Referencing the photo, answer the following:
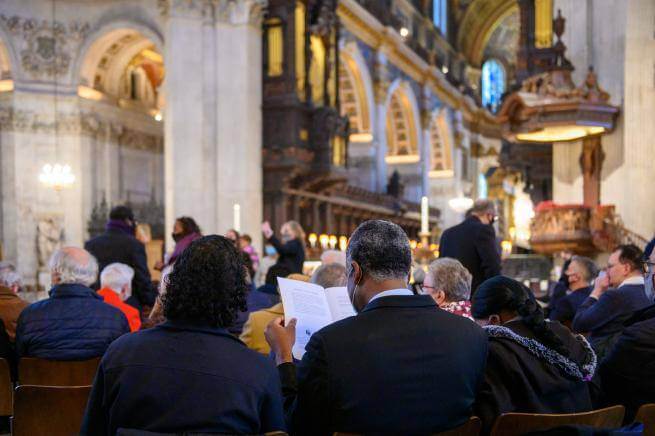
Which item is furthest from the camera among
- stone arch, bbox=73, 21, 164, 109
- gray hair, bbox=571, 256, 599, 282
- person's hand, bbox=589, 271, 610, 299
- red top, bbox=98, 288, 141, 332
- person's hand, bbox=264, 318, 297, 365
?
stone arch, bbox=73, 21, 164, 109

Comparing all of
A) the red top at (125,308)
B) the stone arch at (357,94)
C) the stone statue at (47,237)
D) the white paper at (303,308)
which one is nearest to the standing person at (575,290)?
the red top at (125,308)

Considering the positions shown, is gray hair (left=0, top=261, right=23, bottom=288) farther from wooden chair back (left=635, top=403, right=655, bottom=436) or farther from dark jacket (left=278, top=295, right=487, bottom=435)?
wooden chair back (left=635, top=403, right=655, bottom=436)

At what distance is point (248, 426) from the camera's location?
2.50 m

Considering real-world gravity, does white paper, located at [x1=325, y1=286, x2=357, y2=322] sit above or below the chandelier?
below

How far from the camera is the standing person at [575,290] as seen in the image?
269 inches

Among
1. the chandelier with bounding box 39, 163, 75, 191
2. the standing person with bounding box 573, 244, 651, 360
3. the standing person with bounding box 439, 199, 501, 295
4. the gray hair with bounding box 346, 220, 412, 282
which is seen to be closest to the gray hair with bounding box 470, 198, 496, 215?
the standing person with bounding box 439, 199, 501, 295

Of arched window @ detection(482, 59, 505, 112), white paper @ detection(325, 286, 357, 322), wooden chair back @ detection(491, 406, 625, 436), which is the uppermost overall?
arched window @ detection(482, 59, 505, 112)

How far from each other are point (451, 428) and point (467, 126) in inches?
1503

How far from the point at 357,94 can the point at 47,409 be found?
23.8m

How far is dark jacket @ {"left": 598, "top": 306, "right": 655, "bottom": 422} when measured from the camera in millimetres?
3568

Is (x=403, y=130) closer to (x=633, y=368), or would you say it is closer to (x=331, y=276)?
(x=331, y=276)

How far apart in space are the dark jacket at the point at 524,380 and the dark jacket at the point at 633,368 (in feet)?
2.00

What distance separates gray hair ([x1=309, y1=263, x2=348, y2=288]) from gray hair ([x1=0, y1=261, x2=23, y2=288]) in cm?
272

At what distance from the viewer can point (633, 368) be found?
3602 mm
